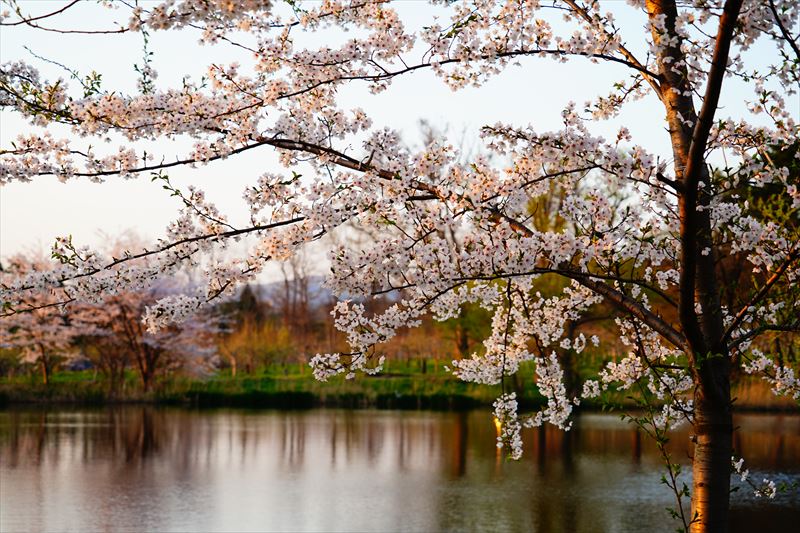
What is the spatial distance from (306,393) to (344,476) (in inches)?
477

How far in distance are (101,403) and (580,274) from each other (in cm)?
2448

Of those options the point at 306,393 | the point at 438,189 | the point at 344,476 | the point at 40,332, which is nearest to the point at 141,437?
the point at 344,476

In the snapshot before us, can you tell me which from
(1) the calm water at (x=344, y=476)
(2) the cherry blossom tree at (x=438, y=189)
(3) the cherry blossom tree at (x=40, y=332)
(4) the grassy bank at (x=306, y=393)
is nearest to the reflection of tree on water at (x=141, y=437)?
(1) the calm water at (x=344, y=476)

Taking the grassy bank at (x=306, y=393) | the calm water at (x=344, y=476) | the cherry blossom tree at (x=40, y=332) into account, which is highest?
the cherry blossom tree at (x=40, y=332)

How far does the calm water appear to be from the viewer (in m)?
10.2

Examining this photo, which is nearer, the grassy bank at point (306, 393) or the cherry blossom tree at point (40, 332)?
the grassy bank at point (306, 393)

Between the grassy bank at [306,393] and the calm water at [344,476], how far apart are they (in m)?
3.61

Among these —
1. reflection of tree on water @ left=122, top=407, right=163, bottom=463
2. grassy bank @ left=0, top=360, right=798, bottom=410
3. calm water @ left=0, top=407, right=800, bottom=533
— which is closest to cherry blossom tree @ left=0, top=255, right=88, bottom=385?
grassy bank @ left=0, top=360, right=798, bottom=410

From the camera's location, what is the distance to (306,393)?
82.2 ft

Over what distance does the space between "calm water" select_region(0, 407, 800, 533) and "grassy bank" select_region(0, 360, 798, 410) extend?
11.9 ft

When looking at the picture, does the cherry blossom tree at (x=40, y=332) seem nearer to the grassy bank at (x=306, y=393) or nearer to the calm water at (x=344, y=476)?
the grassy bank at (x=306, y=393)

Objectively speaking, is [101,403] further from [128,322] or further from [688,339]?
[688,339]

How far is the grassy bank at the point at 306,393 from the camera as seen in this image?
24.3 metres

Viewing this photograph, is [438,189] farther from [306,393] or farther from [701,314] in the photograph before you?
[306,393]
